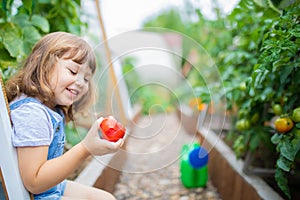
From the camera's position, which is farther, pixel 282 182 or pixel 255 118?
pixel 255 118

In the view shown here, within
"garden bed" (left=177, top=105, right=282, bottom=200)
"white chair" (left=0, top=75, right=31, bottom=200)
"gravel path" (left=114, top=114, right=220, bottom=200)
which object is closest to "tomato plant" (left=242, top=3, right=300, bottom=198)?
"garden bed" (left=177, top=105, right=282, bottom=200)

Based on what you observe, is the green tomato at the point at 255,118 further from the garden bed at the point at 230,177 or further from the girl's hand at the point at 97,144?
the girl's hand at the point at 97,144

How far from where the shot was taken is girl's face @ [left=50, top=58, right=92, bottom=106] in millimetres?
982

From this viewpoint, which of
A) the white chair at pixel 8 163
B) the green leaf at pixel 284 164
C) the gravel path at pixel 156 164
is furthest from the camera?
the gravel path at pixel 156 164

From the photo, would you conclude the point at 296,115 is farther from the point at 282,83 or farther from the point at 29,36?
the point at 29,36

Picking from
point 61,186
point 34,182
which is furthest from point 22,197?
point 61,186

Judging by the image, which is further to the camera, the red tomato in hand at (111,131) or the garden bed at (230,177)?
the garden bed at (230,177)

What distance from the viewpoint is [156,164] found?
1215mm

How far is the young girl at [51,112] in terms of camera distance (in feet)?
2.94

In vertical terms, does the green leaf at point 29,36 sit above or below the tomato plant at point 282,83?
above

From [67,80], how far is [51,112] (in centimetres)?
11

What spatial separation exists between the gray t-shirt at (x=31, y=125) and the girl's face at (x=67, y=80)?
7 cm

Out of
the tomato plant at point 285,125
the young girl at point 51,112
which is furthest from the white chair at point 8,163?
the tomato plant at point 285,125

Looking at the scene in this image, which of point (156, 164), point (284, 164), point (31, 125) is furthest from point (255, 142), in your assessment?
point (31, 125)
